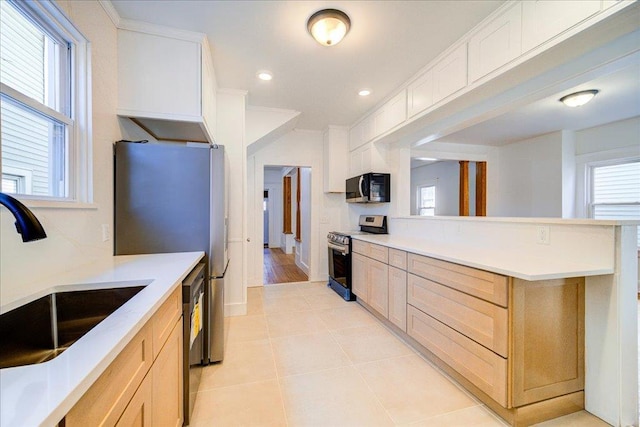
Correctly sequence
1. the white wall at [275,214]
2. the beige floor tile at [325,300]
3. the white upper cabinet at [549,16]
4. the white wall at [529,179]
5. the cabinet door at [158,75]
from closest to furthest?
the white upper cabinet at [549,16] → the cabinet door at [158,75] → the beige floor tile at [325,300] → the white wall at [529,179] → the white wall at [275,214]

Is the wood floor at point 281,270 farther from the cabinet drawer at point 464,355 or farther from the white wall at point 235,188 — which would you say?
the cabinet drawer at point 464,355

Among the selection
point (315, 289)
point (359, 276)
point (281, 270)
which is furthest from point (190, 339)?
point (281, 270)

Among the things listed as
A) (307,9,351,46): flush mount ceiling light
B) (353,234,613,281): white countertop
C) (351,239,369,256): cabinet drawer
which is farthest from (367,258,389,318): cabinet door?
(307,9,351,46): flush mount ceiling light

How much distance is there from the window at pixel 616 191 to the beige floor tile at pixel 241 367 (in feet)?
17.9

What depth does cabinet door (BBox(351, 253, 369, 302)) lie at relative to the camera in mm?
3178

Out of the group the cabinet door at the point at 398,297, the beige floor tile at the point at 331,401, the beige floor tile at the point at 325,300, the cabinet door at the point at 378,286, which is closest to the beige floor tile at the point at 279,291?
the beige floor tile at the point at 325,300

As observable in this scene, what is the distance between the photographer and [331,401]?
1.68 meters

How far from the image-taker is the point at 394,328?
8.59 feet

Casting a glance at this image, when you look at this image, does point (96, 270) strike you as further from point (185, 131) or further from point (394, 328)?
point (394, 328)

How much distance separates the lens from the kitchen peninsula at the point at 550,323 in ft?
4.78

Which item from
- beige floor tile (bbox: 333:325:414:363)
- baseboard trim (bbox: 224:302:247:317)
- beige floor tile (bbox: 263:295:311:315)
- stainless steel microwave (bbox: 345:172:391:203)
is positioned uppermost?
stainless steel microwave (bbox: 345:172:391:203)

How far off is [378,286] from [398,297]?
0.39 m

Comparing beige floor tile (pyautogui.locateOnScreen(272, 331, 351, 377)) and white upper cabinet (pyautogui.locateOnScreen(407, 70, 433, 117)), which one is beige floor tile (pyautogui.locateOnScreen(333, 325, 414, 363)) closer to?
beige floor tile (pyautogui.locateOnScreen(272, 331, 351, 377))

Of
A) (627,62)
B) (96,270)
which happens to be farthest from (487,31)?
(96,270)
